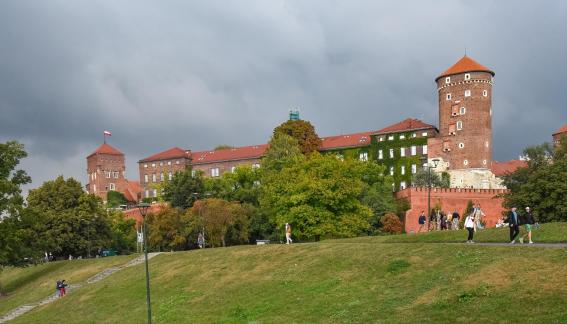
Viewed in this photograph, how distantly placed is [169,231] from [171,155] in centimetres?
5980

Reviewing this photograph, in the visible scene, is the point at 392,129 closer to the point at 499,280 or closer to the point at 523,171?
the point at 523,171

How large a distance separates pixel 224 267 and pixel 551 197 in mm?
28921

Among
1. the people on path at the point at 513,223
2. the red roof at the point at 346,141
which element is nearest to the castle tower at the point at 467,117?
the red roof at the point at 346,141

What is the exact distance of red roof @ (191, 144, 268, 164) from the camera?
121562 millimetres

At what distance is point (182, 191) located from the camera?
84812 mm

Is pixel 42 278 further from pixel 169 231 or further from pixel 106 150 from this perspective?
pixel 106 150

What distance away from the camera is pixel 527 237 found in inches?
1163

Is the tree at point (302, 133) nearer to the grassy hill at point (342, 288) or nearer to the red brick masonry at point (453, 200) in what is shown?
the red brick masonry at point (453, 200)

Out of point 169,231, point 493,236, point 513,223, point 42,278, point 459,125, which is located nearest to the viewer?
point 513,223

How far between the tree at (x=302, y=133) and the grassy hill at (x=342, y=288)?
59.7 meters

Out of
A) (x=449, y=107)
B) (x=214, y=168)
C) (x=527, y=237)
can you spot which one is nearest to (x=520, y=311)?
(x=527, y=237)

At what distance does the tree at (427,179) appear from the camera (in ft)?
296

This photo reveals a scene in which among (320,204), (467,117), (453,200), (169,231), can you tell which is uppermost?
(467,117)

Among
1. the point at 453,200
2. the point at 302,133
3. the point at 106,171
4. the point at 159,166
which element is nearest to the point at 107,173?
the point at 106,171
